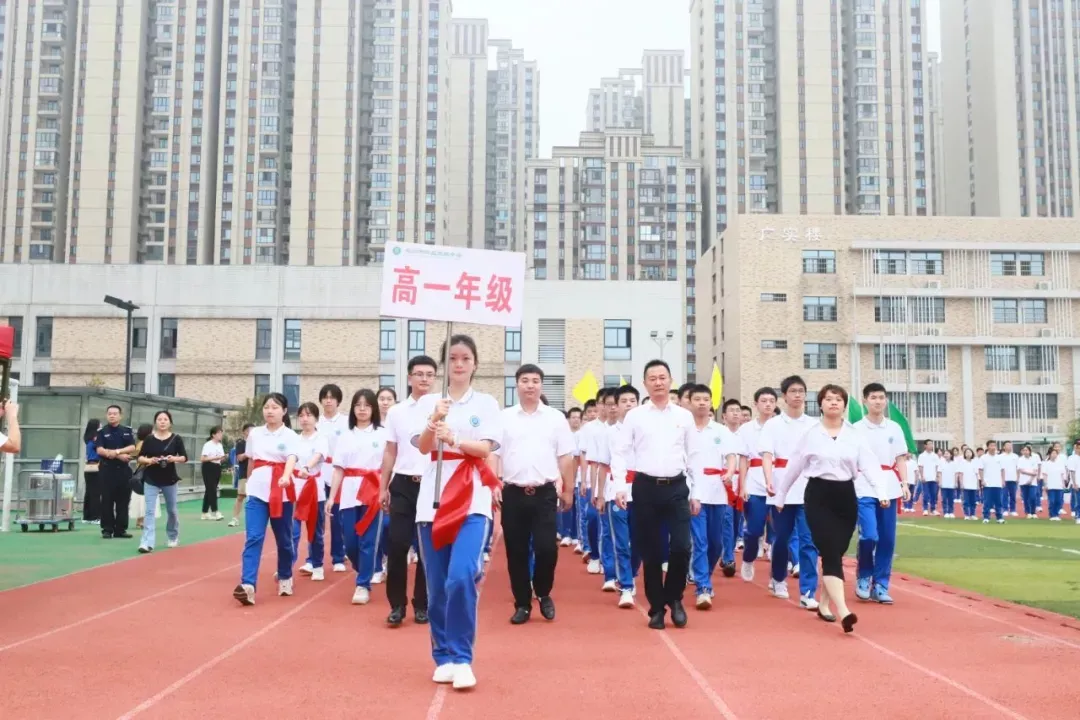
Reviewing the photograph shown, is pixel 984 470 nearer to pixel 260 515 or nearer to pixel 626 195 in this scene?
pixel 260 515

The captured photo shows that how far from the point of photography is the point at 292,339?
169 feet

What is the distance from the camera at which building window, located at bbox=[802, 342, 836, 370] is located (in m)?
55.3

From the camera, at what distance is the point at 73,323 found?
166 ft

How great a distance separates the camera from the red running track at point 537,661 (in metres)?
5.11

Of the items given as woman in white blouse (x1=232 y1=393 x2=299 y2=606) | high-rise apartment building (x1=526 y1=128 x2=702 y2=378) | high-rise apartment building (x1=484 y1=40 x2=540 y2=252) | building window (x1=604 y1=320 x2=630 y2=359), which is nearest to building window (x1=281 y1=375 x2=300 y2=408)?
building window (x1=604 y1=320 x2=630 y2=359)

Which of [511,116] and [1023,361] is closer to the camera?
[1023,361]

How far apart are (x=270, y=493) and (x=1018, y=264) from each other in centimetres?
5366

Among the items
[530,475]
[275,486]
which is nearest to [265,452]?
[275,486]

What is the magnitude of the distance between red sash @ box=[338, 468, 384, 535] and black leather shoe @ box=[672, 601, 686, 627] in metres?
2.85

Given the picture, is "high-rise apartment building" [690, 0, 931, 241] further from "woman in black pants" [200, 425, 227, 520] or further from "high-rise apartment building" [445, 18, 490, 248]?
"woman in black pants" [200, 425, 227, 520]

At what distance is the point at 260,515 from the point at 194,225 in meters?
87.4

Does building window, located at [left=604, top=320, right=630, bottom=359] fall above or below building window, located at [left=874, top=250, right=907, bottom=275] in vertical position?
below

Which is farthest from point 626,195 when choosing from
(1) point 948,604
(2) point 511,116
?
(1) point 948,604

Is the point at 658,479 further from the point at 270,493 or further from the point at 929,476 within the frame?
the point at 929,476
